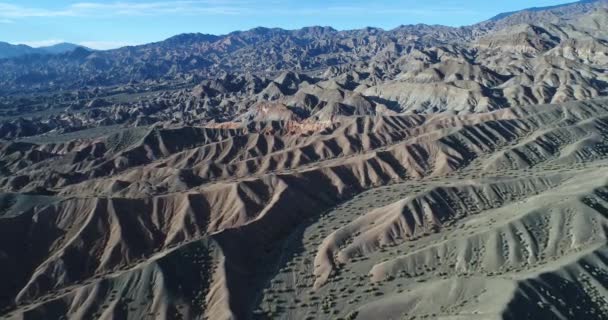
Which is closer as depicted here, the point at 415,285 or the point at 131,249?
the point at 415,285

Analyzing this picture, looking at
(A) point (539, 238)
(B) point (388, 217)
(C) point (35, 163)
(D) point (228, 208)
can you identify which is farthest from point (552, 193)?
(C) point (35, 163)

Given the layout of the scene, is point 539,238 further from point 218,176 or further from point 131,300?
point 218,176

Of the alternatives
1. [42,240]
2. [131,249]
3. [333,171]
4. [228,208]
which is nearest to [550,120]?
[333,171]

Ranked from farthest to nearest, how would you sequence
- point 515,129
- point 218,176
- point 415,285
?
point 515,129, point 218,176, point 415,285

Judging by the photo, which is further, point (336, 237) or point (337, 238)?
point (336, 237)

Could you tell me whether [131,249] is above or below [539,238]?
below

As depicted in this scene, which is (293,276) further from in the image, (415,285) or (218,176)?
(218,176)

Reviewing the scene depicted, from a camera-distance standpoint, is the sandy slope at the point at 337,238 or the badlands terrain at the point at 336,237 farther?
the badlands terrain at the point at 336,237

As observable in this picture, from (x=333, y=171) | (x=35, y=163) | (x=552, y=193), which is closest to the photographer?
(x=552, y=193)

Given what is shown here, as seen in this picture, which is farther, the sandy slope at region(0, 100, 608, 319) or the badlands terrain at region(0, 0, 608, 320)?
the badlands terrain at region(0, 0, 608, 320)
